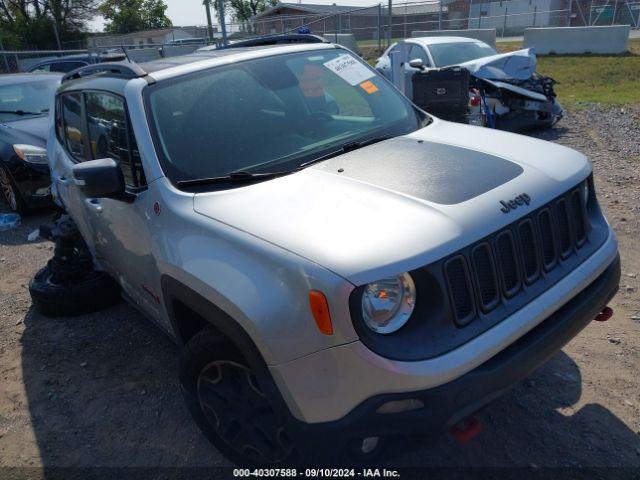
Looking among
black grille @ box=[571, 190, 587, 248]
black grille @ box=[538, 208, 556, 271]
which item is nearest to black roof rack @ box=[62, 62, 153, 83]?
black grille @ box=[538, 208, 556, 271]

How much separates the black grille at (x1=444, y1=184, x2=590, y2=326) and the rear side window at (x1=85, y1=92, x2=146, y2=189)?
1.74 meters

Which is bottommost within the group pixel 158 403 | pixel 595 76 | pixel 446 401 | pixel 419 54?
pixel 595 76

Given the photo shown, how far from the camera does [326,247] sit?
1978 millimetres

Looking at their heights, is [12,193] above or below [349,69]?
below

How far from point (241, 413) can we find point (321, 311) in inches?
34.5

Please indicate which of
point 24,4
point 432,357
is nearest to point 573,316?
point 432,357

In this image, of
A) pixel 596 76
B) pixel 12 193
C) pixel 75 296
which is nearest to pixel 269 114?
pixel 75 296

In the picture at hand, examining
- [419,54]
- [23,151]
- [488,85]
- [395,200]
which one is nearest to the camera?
[395,200]

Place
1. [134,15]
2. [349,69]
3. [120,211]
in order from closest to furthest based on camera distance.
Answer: [120,211], [349,69], [134,15]

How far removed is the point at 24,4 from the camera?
4766 centimetres

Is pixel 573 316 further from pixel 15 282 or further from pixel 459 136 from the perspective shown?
pixel 15 282

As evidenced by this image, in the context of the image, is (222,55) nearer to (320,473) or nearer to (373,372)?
(373,372)

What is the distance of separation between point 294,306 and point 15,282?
4380 millimetres

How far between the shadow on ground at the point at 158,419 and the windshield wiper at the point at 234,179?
142 centimetres
